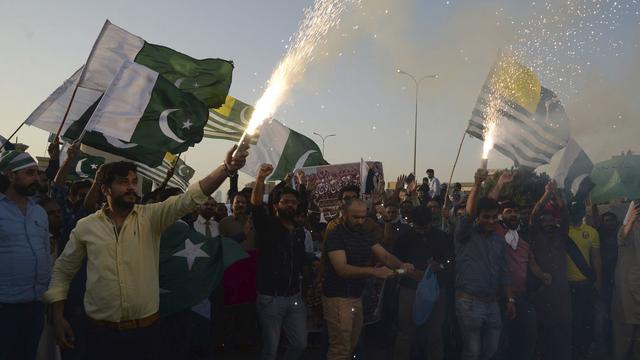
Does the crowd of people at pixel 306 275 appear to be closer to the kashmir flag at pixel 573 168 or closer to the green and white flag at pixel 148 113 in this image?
the green and white flag at pixel 148 113

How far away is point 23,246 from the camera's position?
450cm

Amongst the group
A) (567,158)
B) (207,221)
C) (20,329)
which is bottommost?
(20,329)

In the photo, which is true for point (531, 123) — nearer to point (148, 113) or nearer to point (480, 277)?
point (480, 277)

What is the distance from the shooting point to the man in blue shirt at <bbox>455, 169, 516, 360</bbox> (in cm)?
583

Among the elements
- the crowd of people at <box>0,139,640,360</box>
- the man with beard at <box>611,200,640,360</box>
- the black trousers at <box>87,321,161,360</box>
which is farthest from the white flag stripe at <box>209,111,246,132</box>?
the black trousers at <box>87,321,161,360</box>

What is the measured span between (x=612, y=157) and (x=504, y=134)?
1.71 meters

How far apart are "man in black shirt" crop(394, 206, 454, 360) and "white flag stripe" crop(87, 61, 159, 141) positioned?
3.42 m

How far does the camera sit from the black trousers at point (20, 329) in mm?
4379

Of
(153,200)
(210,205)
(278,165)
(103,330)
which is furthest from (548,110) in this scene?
(103,330)

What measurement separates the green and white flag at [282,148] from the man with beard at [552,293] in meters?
5.55

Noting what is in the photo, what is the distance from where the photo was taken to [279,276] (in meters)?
5.57

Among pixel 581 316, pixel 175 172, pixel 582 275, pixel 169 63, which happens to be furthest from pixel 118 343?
pixel 175 172

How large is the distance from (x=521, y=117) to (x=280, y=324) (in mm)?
6182

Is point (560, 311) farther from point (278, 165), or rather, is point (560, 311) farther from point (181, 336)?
point (278, 165)
